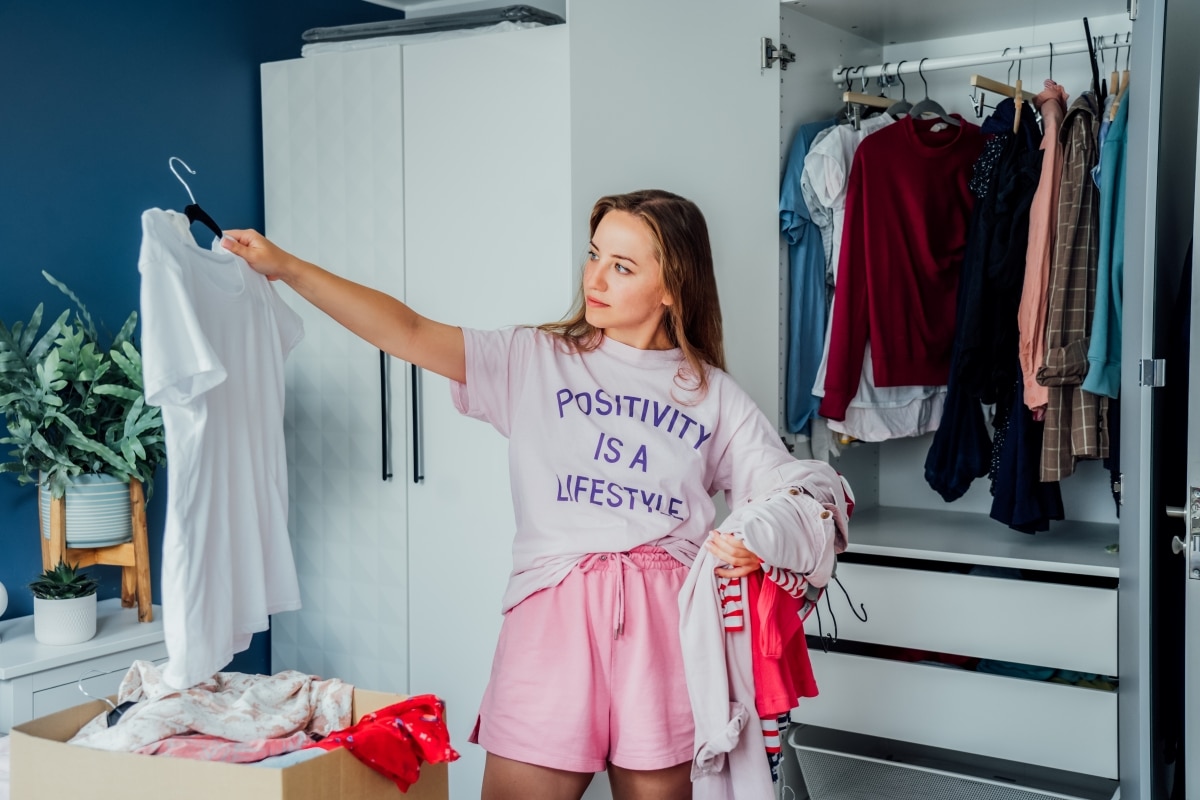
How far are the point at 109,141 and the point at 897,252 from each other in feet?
6.08

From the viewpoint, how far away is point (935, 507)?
3490mm

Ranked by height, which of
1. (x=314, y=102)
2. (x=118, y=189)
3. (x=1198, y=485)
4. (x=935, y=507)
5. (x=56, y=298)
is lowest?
(x=935, y=507)

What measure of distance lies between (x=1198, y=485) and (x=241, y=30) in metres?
2.31

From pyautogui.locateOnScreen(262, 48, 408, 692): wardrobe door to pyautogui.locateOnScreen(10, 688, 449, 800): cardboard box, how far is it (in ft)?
4.18

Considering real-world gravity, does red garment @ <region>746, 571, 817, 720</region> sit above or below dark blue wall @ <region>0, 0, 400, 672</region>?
below

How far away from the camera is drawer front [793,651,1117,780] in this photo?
2705 mm

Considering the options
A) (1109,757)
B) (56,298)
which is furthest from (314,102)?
(1109,757)

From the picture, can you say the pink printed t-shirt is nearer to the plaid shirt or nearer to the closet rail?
the plaid shirt

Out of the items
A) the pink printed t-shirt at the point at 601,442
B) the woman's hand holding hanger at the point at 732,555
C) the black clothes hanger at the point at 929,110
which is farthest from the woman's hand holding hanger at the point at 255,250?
the black clothes hanger at the point at 929,110

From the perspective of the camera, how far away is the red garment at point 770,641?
183 cm

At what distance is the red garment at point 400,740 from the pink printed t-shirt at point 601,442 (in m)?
0.42

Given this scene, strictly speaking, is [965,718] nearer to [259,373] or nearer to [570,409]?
[570,409]

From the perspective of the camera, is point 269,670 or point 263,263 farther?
point 269,670

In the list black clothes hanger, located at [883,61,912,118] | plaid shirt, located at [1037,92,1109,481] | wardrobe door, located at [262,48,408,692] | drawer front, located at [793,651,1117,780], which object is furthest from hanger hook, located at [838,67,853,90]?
drawer front, located at [793,651,1117,780]
